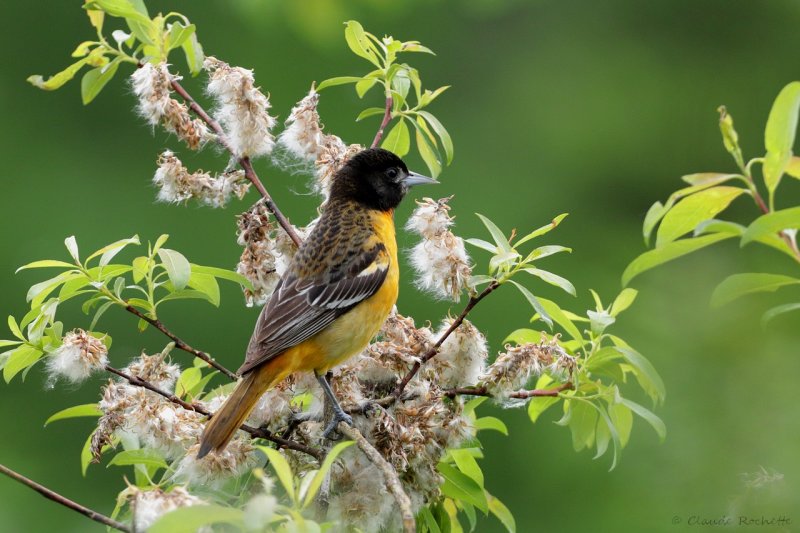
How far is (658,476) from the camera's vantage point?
416 cm

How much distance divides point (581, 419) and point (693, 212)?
812 millimetres

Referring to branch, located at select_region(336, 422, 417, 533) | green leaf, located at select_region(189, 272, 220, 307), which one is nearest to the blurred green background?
branch, located at select_region(336, 422, 417, 533)

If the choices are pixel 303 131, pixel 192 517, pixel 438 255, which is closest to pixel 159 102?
pixel 303 131

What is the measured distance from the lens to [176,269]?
213 centimetres

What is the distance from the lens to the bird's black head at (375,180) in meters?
3.02

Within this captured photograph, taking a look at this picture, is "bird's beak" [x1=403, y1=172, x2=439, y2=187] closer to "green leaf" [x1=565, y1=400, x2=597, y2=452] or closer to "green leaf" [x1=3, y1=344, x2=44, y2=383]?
"green leaf" [x1=565, y1=400, x2=597, y2=452]

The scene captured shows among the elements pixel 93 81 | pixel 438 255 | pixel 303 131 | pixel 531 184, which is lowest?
pixel 531 184

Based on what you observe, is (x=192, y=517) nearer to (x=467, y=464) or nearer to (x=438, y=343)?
(x=438, y=343)

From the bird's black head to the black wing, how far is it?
21 cm

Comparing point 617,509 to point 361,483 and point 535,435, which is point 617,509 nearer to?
point 535,435

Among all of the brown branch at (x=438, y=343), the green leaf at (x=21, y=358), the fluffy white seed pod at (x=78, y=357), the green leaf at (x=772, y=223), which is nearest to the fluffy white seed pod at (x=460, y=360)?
the brown branch at (x=438, y=343)

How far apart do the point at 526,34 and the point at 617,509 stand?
4.74m

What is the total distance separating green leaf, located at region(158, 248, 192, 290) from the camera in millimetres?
2111

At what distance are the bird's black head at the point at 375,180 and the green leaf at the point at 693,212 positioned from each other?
1341 mm
